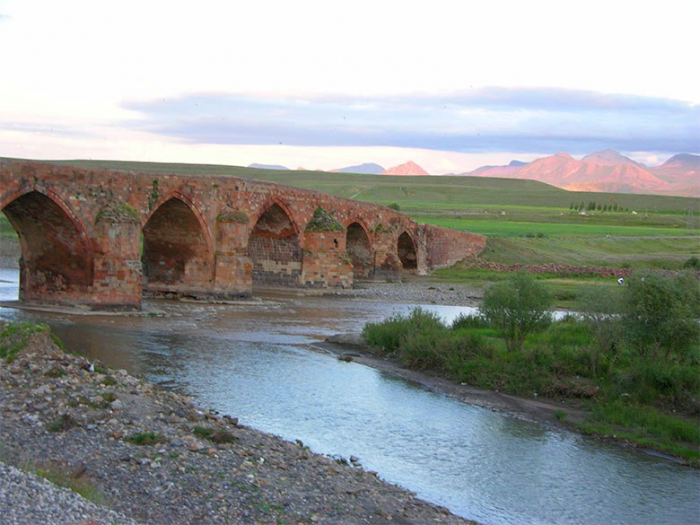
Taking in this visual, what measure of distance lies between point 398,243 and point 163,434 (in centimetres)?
3344

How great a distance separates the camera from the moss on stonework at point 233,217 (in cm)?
2975

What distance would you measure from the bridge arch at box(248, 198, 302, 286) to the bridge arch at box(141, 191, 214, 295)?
4.70 metres

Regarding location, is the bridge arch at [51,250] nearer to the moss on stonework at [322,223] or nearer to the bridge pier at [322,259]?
the bridge pier at [322,259]

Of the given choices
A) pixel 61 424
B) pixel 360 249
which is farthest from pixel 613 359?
pixel 360 249

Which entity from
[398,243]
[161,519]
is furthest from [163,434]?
[398,243]

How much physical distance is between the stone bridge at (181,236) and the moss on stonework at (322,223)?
51mm

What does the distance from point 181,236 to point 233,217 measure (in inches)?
72.9

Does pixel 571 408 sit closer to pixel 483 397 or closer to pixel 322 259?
pixel 483 397

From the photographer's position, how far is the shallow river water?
36.4 feet

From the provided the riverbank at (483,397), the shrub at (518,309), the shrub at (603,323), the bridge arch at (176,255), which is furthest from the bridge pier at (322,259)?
the shrub at (603,323)

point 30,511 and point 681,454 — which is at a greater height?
point 30,511

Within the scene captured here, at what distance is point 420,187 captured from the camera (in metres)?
120

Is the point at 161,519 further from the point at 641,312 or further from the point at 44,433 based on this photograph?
the point at 641,312

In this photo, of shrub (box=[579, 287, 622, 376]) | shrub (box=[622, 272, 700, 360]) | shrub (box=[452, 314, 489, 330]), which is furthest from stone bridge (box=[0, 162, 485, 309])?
shrub (box=[622, 272, 700, 360])
